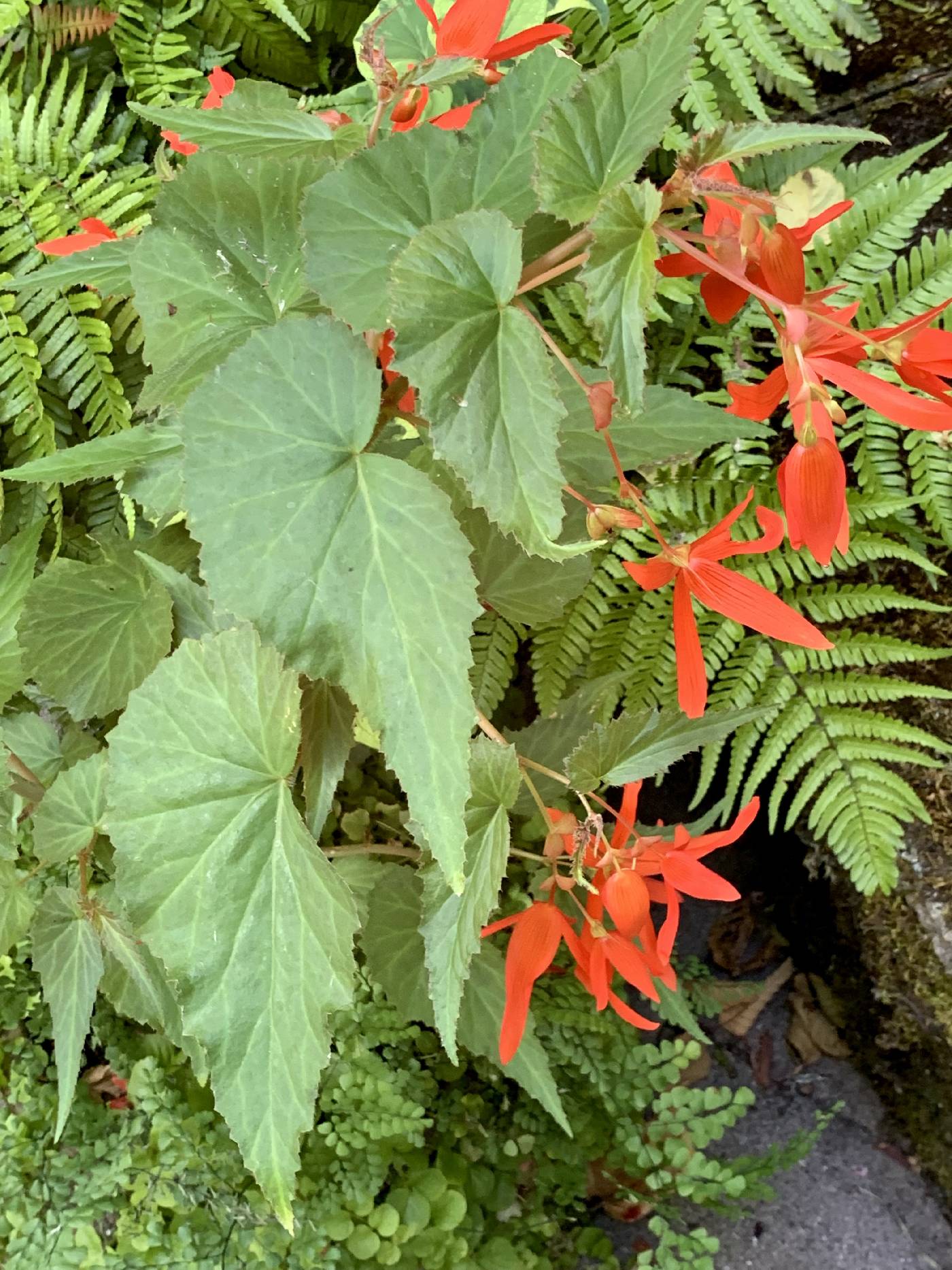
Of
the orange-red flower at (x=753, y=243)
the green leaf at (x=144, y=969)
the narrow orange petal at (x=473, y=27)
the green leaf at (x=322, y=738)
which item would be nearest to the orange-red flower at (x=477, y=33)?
the narrow orange petal at (x=473, y=27)

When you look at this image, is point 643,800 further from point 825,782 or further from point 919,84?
point 919,84

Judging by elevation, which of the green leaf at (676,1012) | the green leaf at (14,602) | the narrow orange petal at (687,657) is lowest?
the green leaf at (676,1012)

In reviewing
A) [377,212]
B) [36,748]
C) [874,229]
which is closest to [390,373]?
[377,212]

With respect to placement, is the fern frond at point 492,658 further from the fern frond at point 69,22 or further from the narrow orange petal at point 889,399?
the fern frond at point 69,22

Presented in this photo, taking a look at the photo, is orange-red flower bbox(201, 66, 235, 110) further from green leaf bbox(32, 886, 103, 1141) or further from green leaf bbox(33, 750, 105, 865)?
green leaf bbox(32, 886, 103, 1141)

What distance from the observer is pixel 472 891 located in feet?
1.53

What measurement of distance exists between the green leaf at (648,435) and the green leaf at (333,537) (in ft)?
0.57

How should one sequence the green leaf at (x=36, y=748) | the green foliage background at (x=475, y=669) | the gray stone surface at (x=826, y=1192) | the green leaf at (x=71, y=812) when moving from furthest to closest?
the gray stone surface at (x=826, y=1192), the green foliage background at (x=475, y=669), the green leaf at (x=36, y=748), the green leaf at (x=71, y=812)

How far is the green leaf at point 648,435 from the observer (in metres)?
0.55

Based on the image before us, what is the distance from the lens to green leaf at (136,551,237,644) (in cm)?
62

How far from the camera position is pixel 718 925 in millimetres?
1447

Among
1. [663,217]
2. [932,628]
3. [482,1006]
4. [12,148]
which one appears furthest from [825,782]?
[12,148]

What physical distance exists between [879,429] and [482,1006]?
0.75 meters

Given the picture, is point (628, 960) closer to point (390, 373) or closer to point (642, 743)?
point (642, 743)
